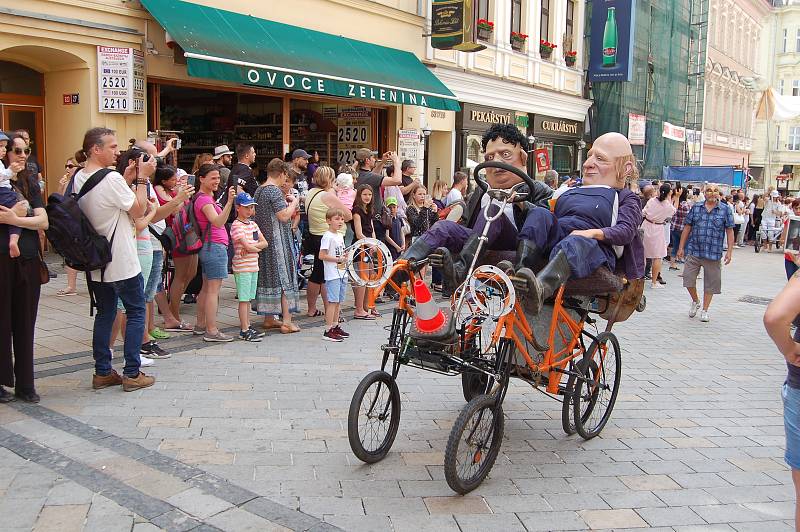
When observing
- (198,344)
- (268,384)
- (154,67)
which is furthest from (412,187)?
(268,384)

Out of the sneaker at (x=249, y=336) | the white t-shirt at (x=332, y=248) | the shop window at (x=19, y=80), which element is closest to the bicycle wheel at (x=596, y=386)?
the white t-shirt at (x=332, y=248)

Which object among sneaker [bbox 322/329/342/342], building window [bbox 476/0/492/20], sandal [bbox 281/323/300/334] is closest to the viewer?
sneaker [bbox 322/329/342/342]

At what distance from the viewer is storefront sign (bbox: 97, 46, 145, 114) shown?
11102mm

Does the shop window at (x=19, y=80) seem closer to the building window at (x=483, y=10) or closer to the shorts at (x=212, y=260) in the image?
the shorts at (x=212, y=260)

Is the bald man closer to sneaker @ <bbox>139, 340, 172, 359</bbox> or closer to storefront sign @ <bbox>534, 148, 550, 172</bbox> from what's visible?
sneaker @ <bbox>139, 340, 172, 359</bbox>

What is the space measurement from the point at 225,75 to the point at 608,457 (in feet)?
28.5

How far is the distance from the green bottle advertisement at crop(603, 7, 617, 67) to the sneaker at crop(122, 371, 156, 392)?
2235 cm

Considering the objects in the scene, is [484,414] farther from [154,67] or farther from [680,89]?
[680,89]

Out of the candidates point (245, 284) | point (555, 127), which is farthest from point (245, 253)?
point (555, 127)

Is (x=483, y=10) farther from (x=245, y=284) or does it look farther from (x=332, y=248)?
(x=245, y=284)

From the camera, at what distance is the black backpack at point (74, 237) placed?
17.6 feet

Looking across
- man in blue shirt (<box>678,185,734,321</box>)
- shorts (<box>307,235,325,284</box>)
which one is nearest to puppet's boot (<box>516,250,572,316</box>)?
shorts (<box>307,235,325,284</box>)

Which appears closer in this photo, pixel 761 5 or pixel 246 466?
pixel 246 466

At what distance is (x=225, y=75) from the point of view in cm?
1145
